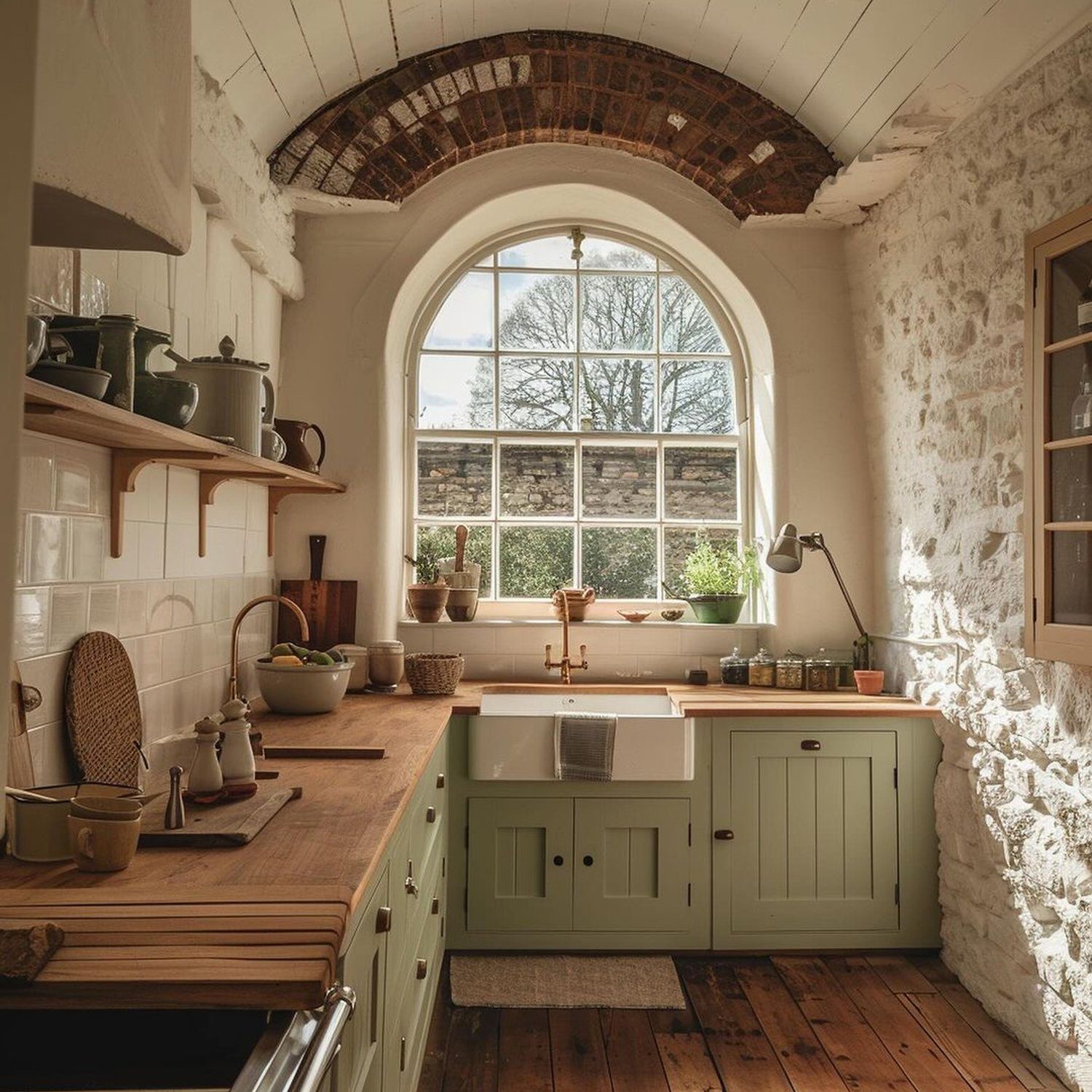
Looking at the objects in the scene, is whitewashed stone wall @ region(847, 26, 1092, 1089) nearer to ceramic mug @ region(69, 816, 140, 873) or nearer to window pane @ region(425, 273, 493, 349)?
window pane @ region(425, 273, 493, 349)

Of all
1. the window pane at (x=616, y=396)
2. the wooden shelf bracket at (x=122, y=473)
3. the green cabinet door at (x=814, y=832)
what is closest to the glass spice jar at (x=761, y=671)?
the green cabinet door at (x=814, y=832)

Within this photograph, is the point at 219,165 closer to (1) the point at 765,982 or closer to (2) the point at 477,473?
(2) the point at 477,473

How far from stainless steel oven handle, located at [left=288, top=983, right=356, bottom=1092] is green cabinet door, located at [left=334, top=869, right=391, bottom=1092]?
0.34 meters

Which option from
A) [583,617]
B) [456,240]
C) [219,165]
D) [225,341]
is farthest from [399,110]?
[583,617]

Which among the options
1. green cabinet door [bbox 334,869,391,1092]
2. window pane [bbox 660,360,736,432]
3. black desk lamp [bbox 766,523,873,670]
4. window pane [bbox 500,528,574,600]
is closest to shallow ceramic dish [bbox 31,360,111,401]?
green cabinet door [bbox 334,869,391,1092]

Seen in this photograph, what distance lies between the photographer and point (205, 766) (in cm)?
203

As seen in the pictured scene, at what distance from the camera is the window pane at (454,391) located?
4566mm

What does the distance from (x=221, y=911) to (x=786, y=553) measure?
287 cm

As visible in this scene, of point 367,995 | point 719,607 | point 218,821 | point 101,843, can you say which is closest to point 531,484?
point 719,607

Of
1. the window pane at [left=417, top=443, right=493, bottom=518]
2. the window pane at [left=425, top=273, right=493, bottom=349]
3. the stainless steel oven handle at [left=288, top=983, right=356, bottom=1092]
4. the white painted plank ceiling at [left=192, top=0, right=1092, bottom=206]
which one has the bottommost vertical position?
the stainless steel oven handle at [left=288, top=983, right=356, bottom=1092]

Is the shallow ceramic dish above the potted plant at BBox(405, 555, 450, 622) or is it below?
above

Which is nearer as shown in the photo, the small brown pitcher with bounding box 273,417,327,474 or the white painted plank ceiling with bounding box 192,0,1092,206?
the white painted plank ceiling with bounding box 192,0,1092,206

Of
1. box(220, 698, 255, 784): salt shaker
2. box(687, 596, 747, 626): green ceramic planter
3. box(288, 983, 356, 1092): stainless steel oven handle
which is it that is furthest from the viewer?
box(687, 596, 747, 626): green ceramic planter

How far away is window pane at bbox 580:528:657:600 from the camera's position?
4.54 meters
